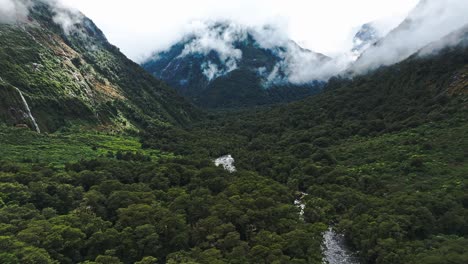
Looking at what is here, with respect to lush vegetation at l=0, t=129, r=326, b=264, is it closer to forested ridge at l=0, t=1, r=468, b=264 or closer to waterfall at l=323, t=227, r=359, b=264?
forested ridge at l=0, t=1, r=468, b=264

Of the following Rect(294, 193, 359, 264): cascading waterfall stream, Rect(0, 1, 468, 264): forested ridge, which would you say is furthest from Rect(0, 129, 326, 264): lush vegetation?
Rect(294, 193, 359, 264): cascading waterfall stream

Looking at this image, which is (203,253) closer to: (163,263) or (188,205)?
(163,263)

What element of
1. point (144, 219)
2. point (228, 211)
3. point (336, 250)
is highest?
point (228, 211)

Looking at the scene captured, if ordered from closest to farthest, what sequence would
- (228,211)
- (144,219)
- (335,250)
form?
(144,219) < (335,250) < (228,211)

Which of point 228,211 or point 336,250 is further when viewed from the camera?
point 228,211

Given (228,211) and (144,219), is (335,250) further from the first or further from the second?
(144,219)

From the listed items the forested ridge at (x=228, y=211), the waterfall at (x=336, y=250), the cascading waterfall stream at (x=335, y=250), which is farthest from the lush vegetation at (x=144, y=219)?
the waterfall at (x=336, y=250)

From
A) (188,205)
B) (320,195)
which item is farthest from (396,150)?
(188,205)

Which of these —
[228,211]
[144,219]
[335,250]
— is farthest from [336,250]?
[144,219]

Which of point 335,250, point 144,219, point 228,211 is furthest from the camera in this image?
point 228,211

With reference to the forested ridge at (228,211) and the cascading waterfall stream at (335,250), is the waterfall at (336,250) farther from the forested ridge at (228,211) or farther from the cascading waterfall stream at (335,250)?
the forested ridge at (228,211)

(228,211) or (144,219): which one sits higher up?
(228,211)
